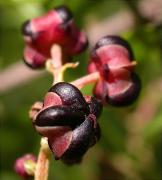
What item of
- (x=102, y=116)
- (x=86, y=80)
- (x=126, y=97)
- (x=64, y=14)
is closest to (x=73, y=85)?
(x=86, y=80)

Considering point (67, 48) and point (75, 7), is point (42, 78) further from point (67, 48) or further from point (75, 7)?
point (67, 48)

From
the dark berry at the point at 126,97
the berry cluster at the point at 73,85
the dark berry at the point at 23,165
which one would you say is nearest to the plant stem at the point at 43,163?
the berry cluster at the point at 73,85

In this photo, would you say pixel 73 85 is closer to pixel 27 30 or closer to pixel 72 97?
pixel 72 97

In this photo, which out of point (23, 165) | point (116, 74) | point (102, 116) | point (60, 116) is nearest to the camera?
point (60, 116)

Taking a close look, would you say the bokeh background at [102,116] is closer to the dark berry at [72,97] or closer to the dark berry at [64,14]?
the dark berry at [64,14]

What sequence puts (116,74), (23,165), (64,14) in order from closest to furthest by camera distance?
(23,165) → (116,74) → (64,14)

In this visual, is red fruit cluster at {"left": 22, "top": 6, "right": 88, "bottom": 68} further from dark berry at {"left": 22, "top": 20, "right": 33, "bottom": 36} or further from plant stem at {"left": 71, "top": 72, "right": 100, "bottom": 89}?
plant stem at {"left": 71, "top": 72, "right": 100, "bottom": 89}

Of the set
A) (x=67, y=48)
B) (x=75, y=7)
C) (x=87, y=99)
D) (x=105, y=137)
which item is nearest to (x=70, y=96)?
(x=87, y=99)
